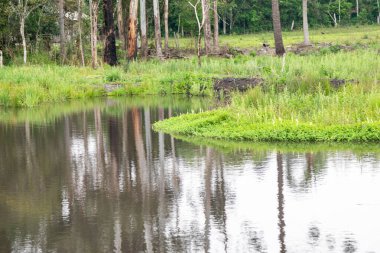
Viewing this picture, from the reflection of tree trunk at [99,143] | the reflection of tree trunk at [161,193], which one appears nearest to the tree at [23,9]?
the reflection of tree trunk at [99,143]

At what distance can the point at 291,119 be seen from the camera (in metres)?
20.4

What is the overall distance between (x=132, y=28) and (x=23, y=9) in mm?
6253

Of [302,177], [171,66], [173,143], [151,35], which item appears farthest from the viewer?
[151,35]

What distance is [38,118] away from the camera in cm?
2633

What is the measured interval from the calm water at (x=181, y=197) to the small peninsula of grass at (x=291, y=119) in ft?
2.86

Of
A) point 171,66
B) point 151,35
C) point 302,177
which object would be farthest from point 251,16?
point 302,177

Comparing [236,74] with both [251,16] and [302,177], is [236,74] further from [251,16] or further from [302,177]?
[251,16]

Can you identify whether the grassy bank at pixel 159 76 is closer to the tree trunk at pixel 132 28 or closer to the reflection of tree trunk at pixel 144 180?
the tree trunk at pixel 132 28

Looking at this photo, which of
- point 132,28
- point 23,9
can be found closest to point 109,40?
point 132,28

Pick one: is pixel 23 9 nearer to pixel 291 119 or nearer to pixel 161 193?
pixel 291 119

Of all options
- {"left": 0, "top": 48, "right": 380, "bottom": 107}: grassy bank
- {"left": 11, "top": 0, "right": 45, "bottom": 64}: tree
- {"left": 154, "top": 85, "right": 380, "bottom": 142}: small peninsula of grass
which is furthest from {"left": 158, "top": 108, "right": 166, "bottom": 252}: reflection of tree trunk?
{"left": 11, "top": 0, "right": 45, "bottom": 64}: tree

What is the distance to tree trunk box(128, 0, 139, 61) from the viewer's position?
A: 44031 millimetres

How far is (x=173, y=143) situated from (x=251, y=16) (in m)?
59.9

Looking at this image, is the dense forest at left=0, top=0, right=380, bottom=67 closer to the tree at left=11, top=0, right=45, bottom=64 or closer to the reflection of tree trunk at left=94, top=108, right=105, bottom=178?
the tree at left=11, top=0, right=45, bottom=64
